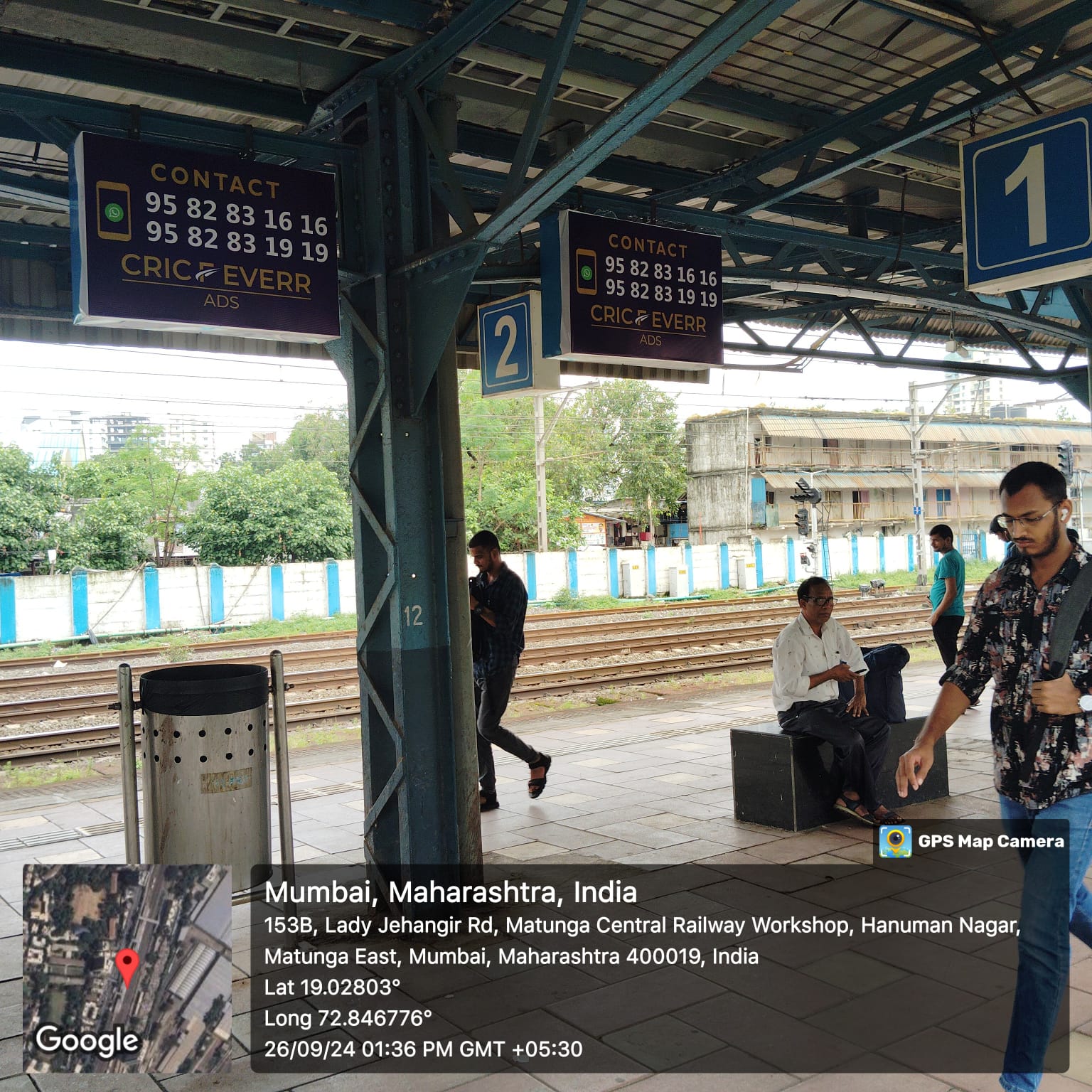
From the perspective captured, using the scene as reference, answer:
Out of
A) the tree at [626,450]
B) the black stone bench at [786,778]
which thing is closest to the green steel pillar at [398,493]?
the black stone bench at [786,778]

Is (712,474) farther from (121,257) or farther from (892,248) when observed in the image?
(121,257)

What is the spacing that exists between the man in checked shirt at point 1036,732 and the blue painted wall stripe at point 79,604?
81.9 feet

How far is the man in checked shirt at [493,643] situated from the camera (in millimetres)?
8031

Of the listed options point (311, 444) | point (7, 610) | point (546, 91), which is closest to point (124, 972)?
point (546, 91)

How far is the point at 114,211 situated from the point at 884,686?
5.52 meters

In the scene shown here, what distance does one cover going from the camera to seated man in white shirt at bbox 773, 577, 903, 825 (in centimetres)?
699

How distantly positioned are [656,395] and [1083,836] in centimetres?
5568

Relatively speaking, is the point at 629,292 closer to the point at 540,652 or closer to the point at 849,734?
the point at 849,734

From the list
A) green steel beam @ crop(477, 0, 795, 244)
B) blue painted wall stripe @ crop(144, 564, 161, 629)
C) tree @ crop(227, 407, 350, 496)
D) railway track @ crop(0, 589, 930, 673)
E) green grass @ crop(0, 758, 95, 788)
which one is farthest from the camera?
tree @ crop(227, 407, 350, 496)

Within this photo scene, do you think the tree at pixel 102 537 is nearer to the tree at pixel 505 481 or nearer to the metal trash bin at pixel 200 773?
the tree at pixel 505 481

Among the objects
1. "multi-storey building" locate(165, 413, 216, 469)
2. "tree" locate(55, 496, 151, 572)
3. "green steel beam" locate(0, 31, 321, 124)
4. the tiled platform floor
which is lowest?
the tiled platform floor

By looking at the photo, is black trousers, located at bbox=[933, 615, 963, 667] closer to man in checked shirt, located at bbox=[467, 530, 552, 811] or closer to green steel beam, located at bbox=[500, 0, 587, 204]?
man in checked shirt, located at bbox=[467, 530, 552, 811]

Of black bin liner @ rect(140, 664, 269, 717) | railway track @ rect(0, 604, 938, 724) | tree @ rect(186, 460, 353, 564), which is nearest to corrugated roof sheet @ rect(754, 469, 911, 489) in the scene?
tree @ rect(186, 460, 353, 564)

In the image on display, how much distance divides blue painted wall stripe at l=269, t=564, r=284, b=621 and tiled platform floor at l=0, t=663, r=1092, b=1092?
60.0 feet
